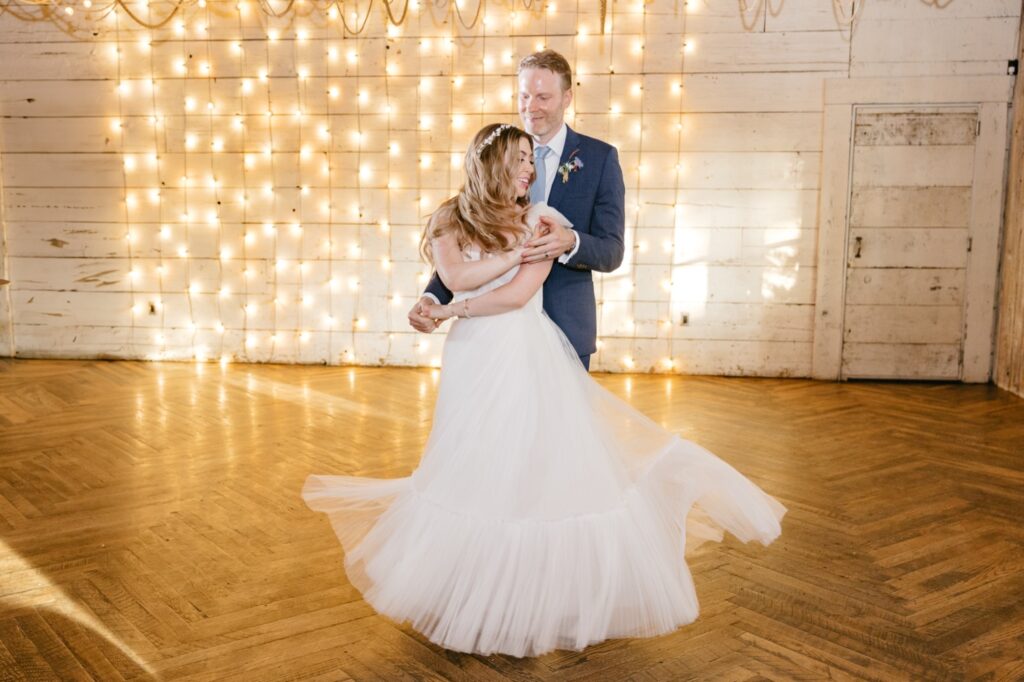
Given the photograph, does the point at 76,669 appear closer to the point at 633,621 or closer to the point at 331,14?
the point at 633,621

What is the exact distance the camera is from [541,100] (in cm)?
216

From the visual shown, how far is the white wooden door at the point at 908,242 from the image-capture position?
5.34 meters

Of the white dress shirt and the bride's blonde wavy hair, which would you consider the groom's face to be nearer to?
the white dress shirt

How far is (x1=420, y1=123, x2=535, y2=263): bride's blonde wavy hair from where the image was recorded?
189cm

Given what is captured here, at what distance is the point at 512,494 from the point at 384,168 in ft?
14.1

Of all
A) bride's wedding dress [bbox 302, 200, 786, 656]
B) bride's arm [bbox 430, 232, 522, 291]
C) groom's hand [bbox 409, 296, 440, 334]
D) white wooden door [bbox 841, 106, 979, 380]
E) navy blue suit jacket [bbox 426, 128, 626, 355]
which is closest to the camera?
bride's wedding dress [bbox 302, 200, 786, 656]

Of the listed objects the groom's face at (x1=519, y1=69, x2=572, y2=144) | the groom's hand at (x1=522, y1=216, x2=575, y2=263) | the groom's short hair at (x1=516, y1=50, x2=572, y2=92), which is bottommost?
the groom's hand at (x1=522, y1=216, x2=575, y2=263)

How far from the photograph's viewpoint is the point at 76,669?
189 centimetres

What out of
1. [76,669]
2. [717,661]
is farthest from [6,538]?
Answer: [717,661]

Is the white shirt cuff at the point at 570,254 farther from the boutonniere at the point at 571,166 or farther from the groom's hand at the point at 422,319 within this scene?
the groom's hand at the point at 422,319

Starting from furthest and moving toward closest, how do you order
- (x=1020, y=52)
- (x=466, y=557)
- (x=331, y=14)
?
(x=331, y=14) < (x=1020, y=52) < (x=466, y=557)

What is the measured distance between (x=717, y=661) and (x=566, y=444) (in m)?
0.65

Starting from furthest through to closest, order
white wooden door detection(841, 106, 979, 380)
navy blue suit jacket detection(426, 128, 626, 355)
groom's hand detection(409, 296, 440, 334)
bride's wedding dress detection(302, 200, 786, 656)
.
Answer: white wooden door detection(841, 106, 979, 380), navy blue suit jacket detection(426, 128, 626, 355), groom's hand detection(409, 296, 440, 334), bride's wedding dress detection(302, 200, 786, 656)

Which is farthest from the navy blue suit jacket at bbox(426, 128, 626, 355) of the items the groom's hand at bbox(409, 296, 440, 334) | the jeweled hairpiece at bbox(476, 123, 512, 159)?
the jeweled hairpiece at bbox(476, 123, 512, 159)
